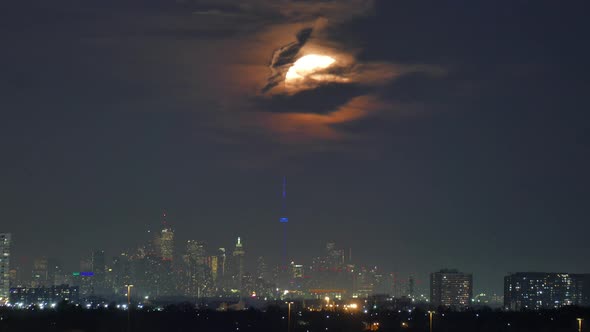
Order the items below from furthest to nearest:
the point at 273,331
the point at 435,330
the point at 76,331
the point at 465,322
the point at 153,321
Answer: the point at 465,322
the point at 153,321
the point at 435,330
the point at 273,331
the point at 76,331

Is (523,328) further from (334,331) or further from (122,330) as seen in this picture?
(122,330)

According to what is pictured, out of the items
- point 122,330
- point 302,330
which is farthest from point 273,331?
point 122,330

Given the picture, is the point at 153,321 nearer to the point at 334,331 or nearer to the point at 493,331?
the point at 334,331

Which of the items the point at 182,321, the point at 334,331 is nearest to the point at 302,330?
the point at 334,331

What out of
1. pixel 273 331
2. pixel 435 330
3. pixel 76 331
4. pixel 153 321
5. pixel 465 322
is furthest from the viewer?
pixel 465 322

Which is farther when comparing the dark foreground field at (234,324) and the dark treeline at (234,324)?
the dark foreground field at (234,324)

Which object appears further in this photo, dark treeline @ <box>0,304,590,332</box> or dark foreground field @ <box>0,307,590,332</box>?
dark foreground field @ <box>0,307,590,332</box>

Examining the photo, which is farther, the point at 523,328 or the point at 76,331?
the point at 523,328

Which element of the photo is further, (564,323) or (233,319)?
(233,319)

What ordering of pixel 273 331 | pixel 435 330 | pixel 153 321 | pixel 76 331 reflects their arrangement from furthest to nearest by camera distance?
pixel 153 321 → pixel 435 330 → pixel 273 331 → pixel 76 331
